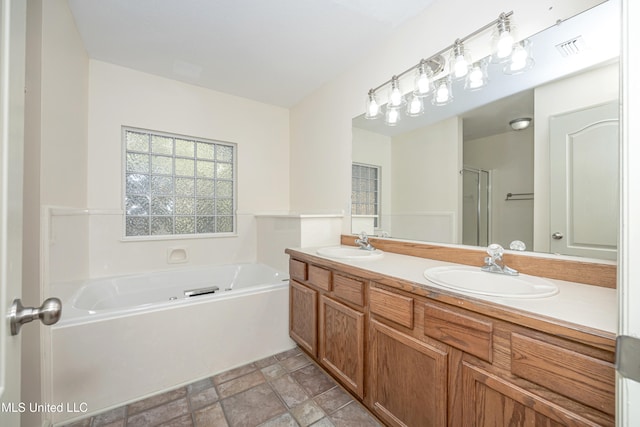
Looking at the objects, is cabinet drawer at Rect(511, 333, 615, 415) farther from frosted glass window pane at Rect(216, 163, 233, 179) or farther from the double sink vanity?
frosted glass window pane at Rect(216, 163, 233, 179)

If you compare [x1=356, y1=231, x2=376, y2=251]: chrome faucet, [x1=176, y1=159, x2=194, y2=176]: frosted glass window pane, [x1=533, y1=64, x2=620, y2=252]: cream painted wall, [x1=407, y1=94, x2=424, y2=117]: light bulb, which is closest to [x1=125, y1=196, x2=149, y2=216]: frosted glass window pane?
[x1=176, y1=159, x2=194, y2=176]: frosted glass window pane

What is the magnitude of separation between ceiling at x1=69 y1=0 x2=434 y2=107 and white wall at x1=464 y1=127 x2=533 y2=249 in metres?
1.06

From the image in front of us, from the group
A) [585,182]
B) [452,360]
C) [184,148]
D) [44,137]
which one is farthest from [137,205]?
[585,182]

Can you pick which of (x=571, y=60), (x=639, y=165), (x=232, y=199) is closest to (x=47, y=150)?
(x=232, y=199)

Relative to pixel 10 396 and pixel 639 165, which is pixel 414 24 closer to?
pixel 639 165

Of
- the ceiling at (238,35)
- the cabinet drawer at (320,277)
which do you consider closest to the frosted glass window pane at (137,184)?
the ceiling at (238,35)

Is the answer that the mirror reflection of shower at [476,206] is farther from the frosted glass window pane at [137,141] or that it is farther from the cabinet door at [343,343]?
the frosted glass window pane at [137,141]

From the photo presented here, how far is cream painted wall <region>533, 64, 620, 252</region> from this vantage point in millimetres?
1024

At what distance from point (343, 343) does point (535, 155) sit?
1.35 meters

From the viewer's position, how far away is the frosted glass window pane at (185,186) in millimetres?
2670

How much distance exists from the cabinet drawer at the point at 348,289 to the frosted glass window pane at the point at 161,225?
1990 millimetres

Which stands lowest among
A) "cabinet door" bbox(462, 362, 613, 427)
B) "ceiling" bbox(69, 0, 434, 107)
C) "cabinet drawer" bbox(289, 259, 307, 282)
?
"cabinet door" bbox(462, 362, 613, 427)

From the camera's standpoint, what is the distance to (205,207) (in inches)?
111

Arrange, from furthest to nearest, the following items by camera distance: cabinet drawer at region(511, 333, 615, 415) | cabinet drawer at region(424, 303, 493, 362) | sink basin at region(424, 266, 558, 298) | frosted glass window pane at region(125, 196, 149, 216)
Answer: frosted glass window pane at region(125, 196, 149, 216) → sink basin at region(424, 266, 558, 298) → cabinet drawer at region(424, 303, 493, 362) → cabinet drawer at region(511, 333, 615, 415)
